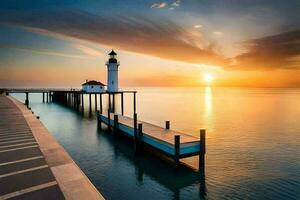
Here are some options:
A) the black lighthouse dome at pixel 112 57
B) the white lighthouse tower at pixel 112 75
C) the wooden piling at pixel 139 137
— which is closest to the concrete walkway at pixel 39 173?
the wooden piling at pixel 139 137

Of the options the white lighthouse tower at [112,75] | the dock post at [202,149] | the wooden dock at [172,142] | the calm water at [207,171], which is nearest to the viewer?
the calm water at [207,171]

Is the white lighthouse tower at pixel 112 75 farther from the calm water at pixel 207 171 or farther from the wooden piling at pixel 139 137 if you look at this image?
the wooden piling at pixel 139 137

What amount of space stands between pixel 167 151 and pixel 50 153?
7.59m

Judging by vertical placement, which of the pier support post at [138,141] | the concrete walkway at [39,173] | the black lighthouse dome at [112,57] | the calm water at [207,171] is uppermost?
the black lighthouse dome at [112,57]

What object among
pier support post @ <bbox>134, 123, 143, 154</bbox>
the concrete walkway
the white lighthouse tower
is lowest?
pier support post @ <bbox>134, 123, 143, 154</bbox>

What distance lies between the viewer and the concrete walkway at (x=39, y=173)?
5.90 metres

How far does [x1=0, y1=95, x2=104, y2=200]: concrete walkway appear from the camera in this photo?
19.4 feet

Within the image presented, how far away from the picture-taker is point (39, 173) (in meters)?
7.27

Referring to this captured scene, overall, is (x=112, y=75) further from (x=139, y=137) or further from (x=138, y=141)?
(x=139, y=137)

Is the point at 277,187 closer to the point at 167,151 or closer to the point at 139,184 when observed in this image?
the point at 167,151

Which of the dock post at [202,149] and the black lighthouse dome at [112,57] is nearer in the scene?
the dock post at [202,149]

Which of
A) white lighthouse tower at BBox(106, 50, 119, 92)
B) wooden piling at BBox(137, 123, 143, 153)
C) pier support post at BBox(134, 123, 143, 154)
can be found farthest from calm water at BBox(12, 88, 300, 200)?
white lighthouse tower at BBox(106, 50, 119, 92)

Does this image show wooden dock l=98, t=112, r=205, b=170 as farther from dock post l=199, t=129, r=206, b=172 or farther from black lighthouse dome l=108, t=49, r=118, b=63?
black lighthouse dome l=108, t=49, r=118, b=63

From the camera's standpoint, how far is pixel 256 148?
21359 millimetres
